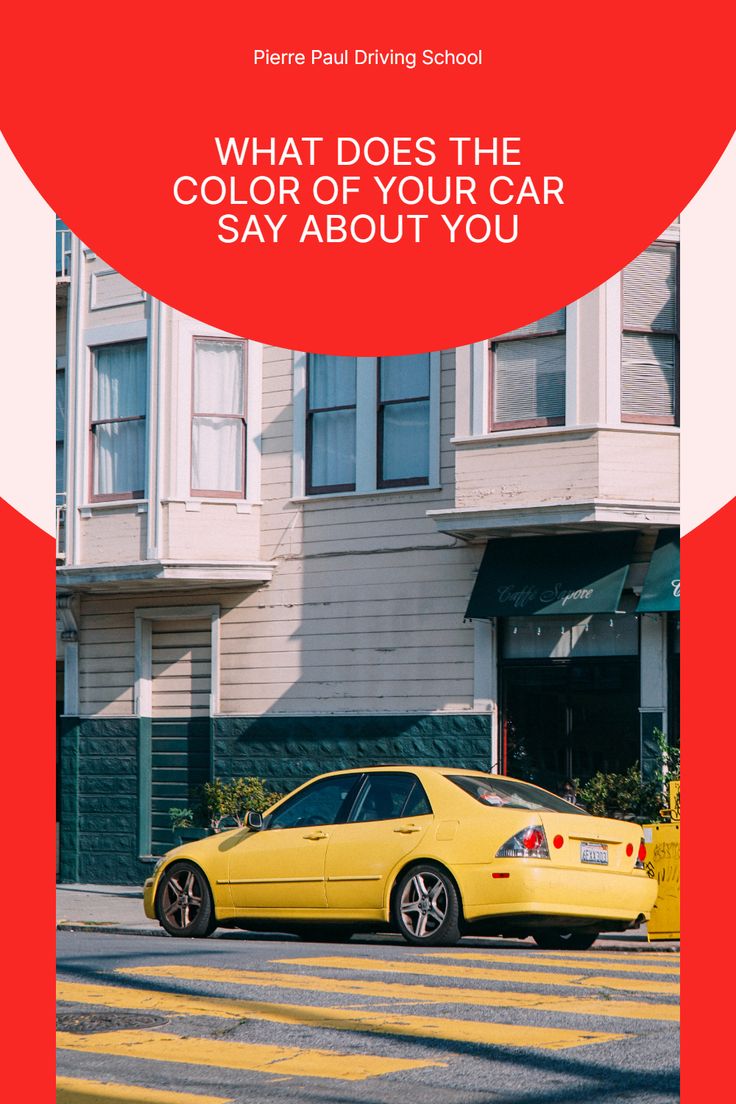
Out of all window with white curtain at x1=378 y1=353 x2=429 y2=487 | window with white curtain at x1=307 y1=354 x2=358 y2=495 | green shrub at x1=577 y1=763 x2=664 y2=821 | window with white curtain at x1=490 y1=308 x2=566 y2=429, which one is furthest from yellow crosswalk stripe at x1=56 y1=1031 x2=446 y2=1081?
window with white curtain at x1=307 y1=354 x2=358 y2=495

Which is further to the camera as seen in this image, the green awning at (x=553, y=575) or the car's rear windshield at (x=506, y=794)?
the green awning at (x=553, y=575)

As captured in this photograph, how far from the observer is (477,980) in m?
9.85

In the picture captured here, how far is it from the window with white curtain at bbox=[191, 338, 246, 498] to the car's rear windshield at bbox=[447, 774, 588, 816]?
9507mm

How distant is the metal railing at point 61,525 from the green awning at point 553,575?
6.29m

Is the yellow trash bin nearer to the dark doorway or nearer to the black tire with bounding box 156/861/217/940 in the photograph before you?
the black tire with bounding box 156/861/217/940

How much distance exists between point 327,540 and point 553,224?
11199mm

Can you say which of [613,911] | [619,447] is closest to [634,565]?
[619,447]

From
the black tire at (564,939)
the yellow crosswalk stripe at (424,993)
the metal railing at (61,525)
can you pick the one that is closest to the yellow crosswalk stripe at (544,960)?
the black tire at (564,939)

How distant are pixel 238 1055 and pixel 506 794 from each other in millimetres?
5954

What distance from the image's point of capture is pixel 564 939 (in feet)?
43.8

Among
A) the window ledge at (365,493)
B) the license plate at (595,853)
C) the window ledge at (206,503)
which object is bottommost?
the license plate at (595,853)

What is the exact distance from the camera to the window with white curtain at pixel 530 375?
1955cm

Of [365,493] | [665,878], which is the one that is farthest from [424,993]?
[365,493]

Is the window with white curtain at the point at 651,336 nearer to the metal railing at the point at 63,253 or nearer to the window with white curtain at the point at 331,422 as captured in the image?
the window with white curtain at the point at 331,422
